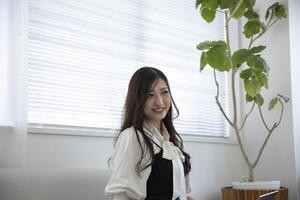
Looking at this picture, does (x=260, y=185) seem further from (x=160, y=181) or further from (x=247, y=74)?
(x=160, y=181)

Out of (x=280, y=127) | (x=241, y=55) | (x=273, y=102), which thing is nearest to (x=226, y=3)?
(x=241, y=55)

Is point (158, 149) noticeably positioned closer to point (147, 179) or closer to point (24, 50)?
point (147, 179)

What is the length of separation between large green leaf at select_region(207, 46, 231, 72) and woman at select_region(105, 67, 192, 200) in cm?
86

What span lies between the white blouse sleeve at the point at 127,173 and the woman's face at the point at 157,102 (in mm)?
159

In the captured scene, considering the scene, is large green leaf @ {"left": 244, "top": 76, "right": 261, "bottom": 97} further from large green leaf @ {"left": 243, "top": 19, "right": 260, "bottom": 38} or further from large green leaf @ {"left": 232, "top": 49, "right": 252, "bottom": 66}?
large green leaf @ {"left": 243, "top": 19, "right": 260, "bottom": 38}

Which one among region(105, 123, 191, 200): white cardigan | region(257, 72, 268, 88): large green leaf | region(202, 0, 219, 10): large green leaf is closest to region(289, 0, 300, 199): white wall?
region(257, 72, 268, 88): large green leaf

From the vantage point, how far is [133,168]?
4.88 ft

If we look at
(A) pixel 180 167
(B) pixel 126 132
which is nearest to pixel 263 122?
(A) pixel 180 167

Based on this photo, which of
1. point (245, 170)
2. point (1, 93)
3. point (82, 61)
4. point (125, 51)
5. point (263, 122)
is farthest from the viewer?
point (245, 170)

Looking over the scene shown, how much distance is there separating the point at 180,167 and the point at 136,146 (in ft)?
0.81

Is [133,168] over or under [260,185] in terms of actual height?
over

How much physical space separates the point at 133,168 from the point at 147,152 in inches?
3.9

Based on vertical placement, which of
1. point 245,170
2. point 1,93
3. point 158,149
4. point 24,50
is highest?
point 24,50

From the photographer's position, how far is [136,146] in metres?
1.54
